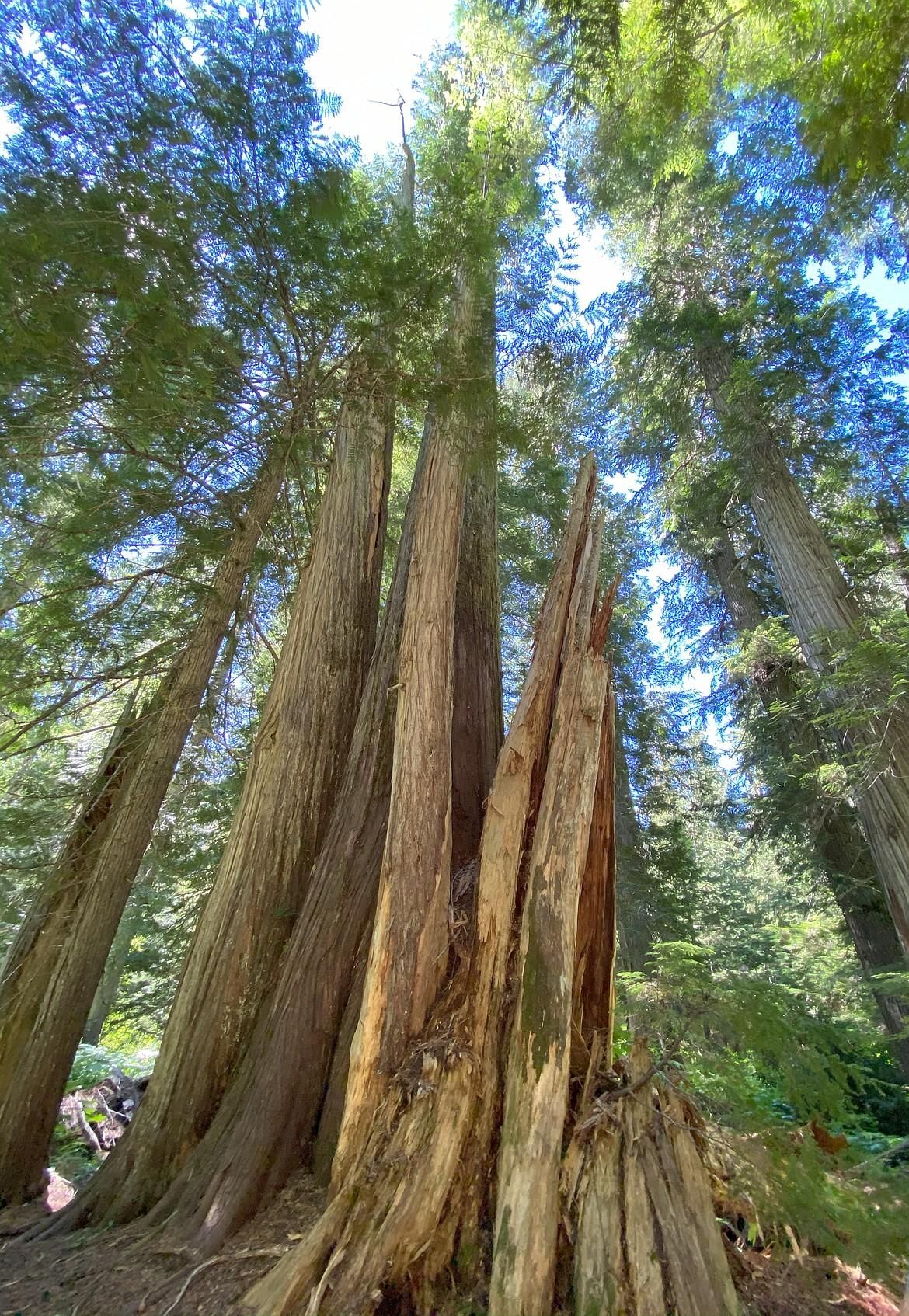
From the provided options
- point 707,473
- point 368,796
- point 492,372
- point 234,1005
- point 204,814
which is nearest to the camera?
point 234,1005

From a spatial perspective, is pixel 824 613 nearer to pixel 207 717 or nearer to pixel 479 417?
pixel 479 417

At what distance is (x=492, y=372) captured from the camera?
4.64 m

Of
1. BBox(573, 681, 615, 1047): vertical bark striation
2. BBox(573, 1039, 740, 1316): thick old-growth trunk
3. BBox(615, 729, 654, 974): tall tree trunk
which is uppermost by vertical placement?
BBox(615, 729, 654, 974): tall tree trunk

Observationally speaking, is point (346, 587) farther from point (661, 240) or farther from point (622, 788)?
point (661, 240)

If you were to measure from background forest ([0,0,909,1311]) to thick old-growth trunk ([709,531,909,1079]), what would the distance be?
0.16ft

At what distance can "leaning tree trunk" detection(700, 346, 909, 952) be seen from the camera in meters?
5.30

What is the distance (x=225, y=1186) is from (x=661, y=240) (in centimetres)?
1240

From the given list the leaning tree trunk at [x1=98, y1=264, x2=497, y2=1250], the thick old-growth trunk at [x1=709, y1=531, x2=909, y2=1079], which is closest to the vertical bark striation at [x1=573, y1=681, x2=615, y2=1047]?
the leaning tree trunk at [x1=98, y1=264, x2=497, y2=1250]

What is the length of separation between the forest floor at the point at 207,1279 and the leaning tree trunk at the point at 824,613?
3781 mm

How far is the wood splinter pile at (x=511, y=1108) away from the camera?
1.92 meters

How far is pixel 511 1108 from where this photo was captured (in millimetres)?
2256

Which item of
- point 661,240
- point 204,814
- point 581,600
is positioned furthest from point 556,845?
point 661,240

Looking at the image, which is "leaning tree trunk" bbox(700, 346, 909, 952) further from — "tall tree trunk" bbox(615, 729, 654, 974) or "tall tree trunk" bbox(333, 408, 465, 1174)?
"tall tree trunk" bbox(333, 408, 465, 1174)

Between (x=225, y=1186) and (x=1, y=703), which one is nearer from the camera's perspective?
(x=225, y=1186)
